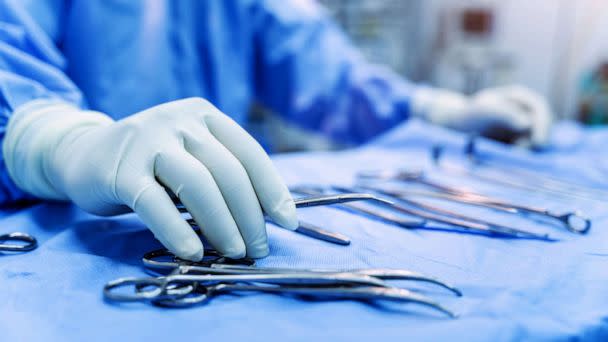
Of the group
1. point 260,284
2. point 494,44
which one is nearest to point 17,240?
point 260,284

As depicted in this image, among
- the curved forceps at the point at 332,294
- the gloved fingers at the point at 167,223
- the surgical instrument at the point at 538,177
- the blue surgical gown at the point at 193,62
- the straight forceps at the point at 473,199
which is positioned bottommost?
the surgical instrument at the point at 538,177

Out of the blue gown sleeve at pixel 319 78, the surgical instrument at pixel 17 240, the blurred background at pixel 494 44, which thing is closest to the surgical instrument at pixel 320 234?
the surgical instrument at pixel 17 240

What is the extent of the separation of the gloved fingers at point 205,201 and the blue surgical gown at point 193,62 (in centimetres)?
47

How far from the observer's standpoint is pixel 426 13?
2.32 meters

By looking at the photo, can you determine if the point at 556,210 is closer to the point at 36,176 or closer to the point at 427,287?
the point at 427,287

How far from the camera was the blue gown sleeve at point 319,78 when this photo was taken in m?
Result: 1.63

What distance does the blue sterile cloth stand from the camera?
1.58 feet

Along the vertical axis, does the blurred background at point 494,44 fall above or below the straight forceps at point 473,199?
above

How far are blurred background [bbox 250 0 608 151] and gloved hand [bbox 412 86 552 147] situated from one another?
2.08 ft

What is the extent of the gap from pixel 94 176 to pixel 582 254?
673mm

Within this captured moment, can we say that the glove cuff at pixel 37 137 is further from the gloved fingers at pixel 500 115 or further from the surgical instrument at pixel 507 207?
the gloved fingers at pixel 500 115

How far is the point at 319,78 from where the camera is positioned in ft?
5.44

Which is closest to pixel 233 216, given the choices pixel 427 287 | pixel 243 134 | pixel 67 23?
pixel 243 134

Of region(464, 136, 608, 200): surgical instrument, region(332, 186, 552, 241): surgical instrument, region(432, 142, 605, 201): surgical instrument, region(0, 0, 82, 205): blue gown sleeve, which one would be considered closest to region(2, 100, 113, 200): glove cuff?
region(0, 0, 82, 205): blue gown sleeve
